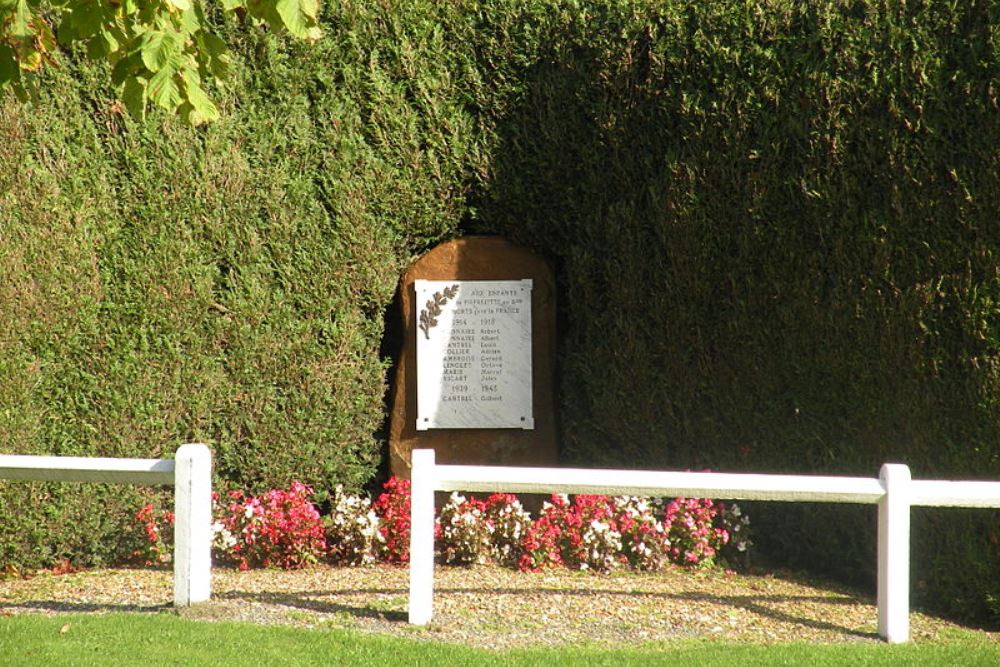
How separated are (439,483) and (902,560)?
2.25 meters

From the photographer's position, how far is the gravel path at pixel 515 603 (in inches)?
217

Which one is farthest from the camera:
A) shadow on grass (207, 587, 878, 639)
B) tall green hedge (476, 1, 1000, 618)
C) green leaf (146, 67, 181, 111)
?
tall green hedge (476, 1, 1000, 618)

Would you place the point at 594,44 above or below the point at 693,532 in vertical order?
above

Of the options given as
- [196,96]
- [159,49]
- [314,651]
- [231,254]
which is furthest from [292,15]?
[231,254]

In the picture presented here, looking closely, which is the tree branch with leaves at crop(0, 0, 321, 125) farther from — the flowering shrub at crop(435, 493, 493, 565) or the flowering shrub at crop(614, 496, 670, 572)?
the flowering shrub at crop(614, 496, 670, 572)

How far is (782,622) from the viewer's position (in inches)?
227

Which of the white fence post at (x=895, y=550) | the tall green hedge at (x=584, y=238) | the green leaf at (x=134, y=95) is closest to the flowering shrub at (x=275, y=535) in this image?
the tall green hedge at (x=584, y=238)

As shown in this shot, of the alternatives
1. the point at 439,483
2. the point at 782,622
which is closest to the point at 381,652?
the point at 439,483

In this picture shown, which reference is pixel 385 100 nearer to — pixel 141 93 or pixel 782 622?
pixel 141 93

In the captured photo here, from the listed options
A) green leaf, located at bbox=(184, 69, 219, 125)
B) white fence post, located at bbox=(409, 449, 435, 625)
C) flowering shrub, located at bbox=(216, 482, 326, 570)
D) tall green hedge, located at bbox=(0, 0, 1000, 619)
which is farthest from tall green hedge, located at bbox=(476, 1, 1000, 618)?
green leaf, located at bbox=(184, 69, 219, 125)

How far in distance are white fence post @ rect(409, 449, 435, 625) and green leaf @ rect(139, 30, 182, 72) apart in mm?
2150

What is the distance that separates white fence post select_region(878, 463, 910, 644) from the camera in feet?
17.4

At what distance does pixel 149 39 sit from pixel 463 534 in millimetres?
3681

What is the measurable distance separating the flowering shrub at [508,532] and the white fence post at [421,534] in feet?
5.62
